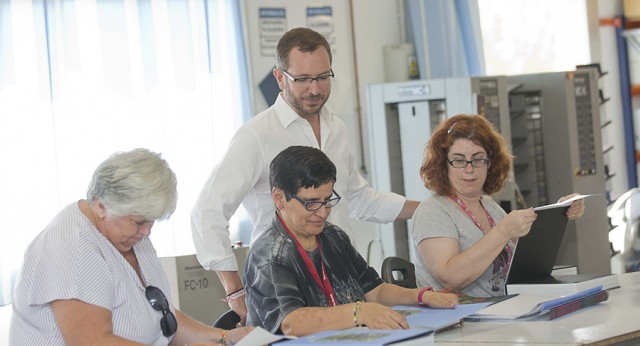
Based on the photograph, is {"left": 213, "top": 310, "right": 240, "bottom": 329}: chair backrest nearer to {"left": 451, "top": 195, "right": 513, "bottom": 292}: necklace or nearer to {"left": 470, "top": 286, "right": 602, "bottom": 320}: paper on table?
{"left": 470, "top": 286, "right": 602, "bottom": 320}: paper on table

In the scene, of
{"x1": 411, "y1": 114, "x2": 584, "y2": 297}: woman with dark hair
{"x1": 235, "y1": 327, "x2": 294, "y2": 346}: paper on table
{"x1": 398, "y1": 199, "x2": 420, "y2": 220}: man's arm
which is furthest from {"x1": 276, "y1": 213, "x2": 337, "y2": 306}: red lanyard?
{"x1": 398, "y1": 199, "x2": 420, "y2": 220}: man's arm

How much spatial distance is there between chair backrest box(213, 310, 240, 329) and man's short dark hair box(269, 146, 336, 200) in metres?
0.54

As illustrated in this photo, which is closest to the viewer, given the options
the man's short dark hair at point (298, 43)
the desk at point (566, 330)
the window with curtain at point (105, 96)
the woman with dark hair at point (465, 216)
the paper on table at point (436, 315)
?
the desk at point (566, 330)

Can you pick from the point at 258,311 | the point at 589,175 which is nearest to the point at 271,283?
the point at 258,311

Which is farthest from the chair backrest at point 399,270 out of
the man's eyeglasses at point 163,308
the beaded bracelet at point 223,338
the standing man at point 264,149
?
the man's eyeglasses at point 163,308

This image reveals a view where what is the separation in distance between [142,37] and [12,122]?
3.02 feet

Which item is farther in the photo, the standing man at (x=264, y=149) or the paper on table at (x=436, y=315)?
the standing man at (x=264, y=149)

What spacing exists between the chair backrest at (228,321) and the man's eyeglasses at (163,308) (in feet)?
1.42

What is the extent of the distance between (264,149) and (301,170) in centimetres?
64

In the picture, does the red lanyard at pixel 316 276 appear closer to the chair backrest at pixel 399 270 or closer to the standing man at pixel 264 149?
the standing man at pixel 264 149

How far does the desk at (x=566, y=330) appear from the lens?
2.48 meters

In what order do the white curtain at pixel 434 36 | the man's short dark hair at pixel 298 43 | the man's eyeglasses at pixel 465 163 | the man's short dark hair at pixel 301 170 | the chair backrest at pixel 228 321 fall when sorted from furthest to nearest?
1. the white curtain at pixel 434 36
2. the man's eyeglasses at pixel 465 163
3. the man's short dark hair at pixel 298 43
4. the chair backrest at pixel 228 321
5. the man's short dark hair at pixel 301 170

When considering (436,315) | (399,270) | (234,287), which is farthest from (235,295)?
(436,315)

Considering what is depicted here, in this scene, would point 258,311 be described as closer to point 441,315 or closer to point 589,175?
point 441,315
